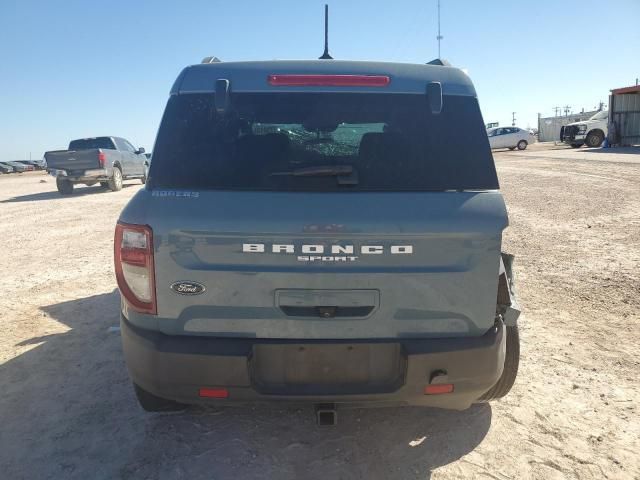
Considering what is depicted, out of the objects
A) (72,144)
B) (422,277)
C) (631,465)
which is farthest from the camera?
(72,144)

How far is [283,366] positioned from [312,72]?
1.45m

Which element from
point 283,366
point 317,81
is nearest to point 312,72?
point 317,81

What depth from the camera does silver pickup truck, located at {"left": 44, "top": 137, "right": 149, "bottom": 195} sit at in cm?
1616

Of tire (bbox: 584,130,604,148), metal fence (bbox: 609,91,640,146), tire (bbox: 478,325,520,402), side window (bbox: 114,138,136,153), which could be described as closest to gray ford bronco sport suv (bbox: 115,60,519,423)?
tire (bbox: 478,325,520,402)

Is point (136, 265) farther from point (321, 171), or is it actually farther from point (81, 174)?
point (81, 174)

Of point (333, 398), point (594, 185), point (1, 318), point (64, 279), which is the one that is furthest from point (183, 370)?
point (594, 185)

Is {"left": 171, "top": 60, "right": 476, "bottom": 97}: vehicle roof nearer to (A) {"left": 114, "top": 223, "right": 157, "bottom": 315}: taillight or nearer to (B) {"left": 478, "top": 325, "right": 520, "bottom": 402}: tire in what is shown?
(A) {"left": 114, "top": 223, "right": 157, "bottom": 315}: taillight

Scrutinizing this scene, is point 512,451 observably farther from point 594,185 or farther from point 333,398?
point 594,185

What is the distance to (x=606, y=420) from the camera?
9.69ft

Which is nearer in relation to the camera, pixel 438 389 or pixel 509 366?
pixel 438 389

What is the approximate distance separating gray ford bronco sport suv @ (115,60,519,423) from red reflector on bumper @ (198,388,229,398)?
2 centimetres

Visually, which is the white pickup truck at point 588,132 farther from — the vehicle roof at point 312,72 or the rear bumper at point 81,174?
the vehicle roof at point 312,72

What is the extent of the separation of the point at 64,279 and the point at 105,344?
8.44 ft

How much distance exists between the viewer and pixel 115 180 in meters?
17.6
